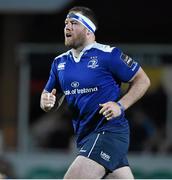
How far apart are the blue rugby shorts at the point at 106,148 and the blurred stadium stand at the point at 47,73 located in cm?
676

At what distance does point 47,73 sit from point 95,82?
850 cm

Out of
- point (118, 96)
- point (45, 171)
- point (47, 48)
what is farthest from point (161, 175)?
point (118, 96)

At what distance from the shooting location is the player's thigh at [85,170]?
7566 millimetres

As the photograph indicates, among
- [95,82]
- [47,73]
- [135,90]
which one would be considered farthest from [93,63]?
[47,73]

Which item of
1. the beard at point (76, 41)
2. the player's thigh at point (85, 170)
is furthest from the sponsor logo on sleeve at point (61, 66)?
the player's thigh at point (85, 170)

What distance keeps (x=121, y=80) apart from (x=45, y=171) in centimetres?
720

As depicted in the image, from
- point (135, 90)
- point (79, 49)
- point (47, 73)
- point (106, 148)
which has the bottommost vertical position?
point (47, 73)

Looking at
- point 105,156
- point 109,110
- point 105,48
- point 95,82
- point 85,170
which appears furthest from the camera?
point 105,48

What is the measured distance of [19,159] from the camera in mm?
15312

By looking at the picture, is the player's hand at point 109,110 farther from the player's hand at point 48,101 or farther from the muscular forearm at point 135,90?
the player's hand at point 48,101

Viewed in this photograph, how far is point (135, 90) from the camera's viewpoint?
7770mm

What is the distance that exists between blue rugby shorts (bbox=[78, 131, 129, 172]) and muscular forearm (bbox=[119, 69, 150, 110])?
12.2 inches

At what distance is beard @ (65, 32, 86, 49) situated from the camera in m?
7.91

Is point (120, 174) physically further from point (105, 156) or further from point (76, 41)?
point (76, 41)
